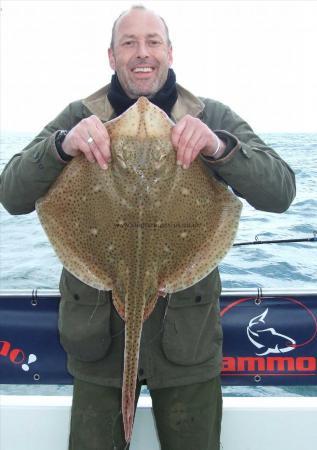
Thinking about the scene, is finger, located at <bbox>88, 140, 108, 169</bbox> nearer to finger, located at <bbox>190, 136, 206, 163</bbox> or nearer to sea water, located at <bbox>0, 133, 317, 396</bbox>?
finger, located at <bbox>190, 136, 206, 163</bbox>

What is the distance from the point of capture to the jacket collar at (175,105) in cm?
256

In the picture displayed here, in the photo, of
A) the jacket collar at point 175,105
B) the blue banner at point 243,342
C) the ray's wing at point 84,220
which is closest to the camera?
the ray's wing at point 84,220

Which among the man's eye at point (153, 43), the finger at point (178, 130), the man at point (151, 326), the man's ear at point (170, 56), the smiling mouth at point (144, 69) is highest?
the man's eye at point (153, 43)

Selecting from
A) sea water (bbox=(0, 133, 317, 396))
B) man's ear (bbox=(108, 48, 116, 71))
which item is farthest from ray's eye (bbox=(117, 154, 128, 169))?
sea water (bbox=(0, 133, 317, 396))

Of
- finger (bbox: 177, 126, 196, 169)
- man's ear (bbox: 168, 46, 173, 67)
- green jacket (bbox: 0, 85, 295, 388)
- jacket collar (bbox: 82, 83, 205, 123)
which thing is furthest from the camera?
man's ear (bbox: 168, 46, 173, 67)

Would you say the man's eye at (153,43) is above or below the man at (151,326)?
above

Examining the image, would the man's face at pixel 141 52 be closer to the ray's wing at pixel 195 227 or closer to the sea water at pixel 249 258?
the ray's wing at pixel 195 227

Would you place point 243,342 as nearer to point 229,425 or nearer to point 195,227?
point 229,425

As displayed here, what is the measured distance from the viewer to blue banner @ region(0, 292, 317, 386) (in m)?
3.49

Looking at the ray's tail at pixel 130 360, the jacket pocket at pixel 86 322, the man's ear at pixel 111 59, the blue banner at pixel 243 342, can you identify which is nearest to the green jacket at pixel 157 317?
the jacket pocket at pixel 86 322

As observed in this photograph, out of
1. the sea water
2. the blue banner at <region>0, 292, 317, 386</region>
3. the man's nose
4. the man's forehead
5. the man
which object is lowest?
the sea water

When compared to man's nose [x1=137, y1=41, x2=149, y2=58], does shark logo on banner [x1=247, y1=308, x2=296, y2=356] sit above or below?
below

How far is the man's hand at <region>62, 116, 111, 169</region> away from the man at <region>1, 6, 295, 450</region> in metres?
0.44

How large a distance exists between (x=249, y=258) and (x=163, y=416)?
4.92 meters
